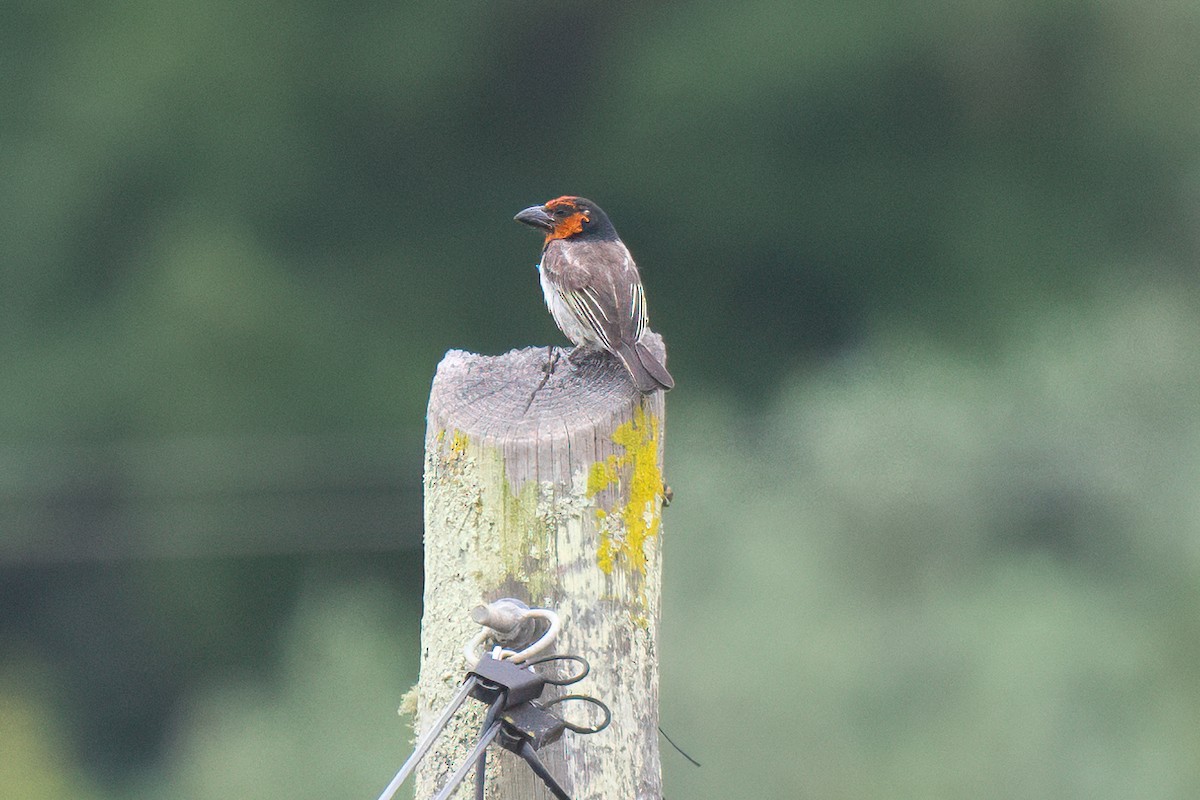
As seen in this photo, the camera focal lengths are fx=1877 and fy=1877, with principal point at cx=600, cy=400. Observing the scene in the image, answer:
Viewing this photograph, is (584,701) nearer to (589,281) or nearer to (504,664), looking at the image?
(504,664)

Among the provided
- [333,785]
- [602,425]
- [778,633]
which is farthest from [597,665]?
[333,785]

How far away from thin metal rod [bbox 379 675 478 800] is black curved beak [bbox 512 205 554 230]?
8.24ft

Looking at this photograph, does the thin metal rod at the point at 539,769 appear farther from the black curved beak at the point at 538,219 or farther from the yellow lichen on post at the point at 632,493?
the black curved beak at the point at 538,219

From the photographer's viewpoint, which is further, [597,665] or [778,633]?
[778,633]

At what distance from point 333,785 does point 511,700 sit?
719 cm

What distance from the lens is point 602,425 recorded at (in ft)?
10.3

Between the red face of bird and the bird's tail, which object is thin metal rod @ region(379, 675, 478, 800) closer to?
the bird's tail

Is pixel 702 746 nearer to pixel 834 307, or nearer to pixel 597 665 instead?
pixel 597 665

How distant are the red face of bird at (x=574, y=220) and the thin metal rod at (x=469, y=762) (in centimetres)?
251

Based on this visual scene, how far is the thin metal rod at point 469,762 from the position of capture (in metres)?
2.84

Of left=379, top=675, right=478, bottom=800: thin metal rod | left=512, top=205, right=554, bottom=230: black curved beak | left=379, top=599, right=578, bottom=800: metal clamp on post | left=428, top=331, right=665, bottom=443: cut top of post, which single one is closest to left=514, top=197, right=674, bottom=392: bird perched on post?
left=512, top=205, right=554, bottom=230: black curved beak

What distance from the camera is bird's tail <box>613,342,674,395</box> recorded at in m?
3.43

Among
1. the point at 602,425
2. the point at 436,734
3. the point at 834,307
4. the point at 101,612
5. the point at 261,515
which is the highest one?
the point at 602,425

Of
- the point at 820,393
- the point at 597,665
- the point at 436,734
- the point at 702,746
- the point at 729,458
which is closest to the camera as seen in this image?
the point at 436,734
